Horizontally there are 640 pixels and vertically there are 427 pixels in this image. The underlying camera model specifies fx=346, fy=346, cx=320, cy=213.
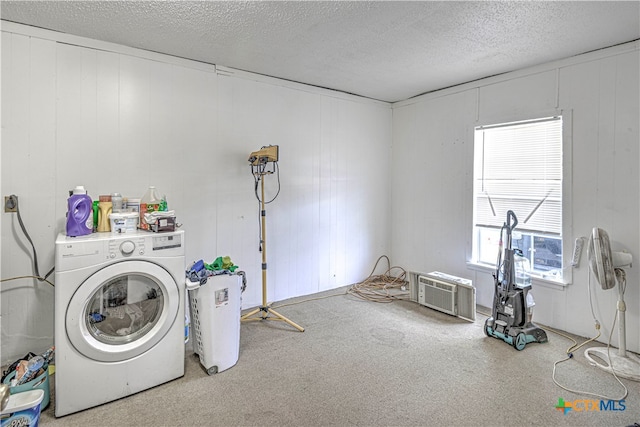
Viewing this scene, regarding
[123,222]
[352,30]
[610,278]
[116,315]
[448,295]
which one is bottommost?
[448,295]

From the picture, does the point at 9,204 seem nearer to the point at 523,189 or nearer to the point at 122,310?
the point at 122,310

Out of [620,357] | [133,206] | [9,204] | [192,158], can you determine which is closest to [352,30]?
[192,158]

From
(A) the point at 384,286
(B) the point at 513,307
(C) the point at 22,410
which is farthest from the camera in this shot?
(A) the point at 384,286

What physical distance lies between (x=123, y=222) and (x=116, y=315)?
0.58 m

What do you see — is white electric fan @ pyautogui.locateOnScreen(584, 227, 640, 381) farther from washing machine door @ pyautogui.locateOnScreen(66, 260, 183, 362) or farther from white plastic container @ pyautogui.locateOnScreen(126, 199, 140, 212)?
white plastic container @ pyautogui.locateOnScreen(126, 199, 140, 212)

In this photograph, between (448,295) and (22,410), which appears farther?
(448,295)

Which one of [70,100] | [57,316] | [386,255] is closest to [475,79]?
[386,255]

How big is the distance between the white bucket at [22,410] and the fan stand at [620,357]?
346 cm

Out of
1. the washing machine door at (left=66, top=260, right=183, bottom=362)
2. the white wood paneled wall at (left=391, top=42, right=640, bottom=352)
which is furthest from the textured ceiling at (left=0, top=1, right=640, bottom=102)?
the washing machine door at (left=66, top=260, right=183, bottom=362)

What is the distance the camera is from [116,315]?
216 cm

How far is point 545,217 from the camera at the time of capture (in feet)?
10.5

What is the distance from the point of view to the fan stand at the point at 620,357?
7.83ft

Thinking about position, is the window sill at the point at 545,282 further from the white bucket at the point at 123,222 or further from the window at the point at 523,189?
the white bucket at the point at 123,222

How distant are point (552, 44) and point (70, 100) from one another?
12.3 ft
